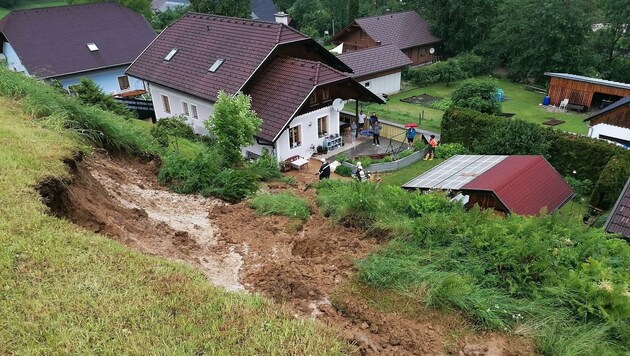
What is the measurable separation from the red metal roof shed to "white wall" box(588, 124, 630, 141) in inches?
384

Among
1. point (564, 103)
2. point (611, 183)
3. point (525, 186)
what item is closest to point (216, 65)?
point (525, 186)

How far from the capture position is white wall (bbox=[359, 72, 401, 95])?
3416 cm

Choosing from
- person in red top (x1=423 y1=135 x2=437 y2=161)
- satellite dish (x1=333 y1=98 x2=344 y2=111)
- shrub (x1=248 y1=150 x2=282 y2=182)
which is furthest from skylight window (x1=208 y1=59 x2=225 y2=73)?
person in red top (x1=423 y1=135 x2=437 y2=161)

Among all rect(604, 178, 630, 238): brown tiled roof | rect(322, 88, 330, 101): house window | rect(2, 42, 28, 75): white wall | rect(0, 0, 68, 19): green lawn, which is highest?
rect(0, 0, 68, 19): green lawn

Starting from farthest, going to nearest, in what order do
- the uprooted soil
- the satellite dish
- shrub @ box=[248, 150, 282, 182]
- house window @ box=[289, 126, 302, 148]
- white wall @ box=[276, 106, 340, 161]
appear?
the satellite dish
house window @ box=[289, 126, 302, 148]
white wall @ box=[276, 106, 340, 161]
shrub @ box=[248, 150, 282, 182]
the uprooted soil

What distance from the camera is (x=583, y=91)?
2986 cm

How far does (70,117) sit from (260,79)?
38.5ft

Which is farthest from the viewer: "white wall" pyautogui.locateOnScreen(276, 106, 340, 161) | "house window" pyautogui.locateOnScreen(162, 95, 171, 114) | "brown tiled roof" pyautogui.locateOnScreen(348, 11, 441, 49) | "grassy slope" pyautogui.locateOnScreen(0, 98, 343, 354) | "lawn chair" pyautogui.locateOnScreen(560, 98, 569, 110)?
"brown tiled roof" pyautogui.locateOnScreen(348, 11, 441, 49)

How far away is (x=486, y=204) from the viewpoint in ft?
42.6

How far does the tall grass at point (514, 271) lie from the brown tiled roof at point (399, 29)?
114 feet

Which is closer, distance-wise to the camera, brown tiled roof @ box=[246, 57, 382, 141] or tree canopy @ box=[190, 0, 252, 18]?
brown tiled roof @ box=[246, 57, 382, 141]

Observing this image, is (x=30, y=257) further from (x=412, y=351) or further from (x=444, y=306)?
(x=444, y=306)

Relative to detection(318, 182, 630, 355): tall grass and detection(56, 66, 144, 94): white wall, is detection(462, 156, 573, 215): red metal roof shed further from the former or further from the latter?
detection(56, 66, 144, 94): white wall

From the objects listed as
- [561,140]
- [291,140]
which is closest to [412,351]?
[291,140]
